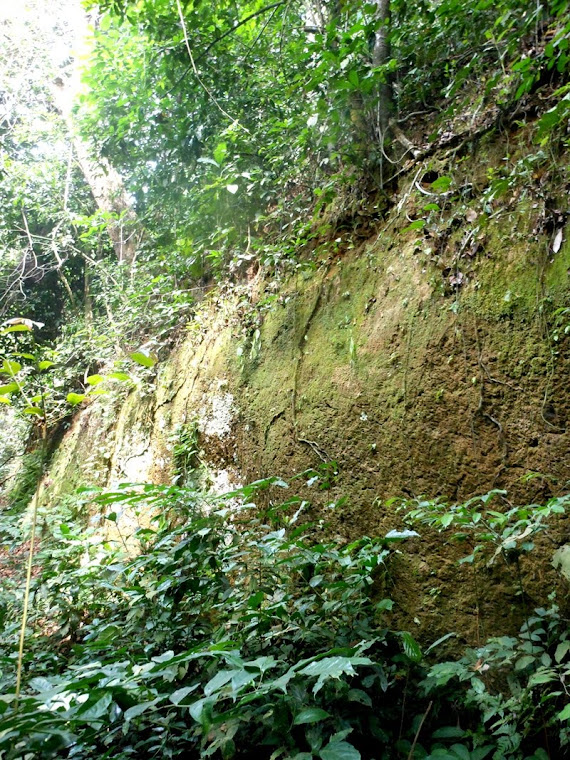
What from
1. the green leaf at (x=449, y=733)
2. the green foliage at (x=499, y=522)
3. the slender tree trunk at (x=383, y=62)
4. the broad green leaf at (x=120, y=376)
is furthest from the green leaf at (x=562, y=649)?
the slender tree trunk at (x=383, y=62)

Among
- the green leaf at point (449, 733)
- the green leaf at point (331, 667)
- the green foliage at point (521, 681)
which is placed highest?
the green leaf at point (331, 667)

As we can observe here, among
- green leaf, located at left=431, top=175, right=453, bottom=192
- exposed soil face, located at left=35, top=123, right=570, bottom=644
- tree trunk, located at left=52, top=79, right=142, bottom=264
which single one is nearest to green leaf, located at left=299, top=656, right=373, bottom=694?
exposed soil face, located at left=35, top=123, right=570, bottom=644

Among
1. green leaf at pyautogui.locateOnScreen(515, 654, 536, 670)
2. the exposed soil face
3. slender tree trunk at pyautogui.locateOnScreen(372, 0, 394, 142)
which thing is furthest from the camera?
slender tree trunk at pyautogui.locateOnScreen(372, 0, 394, 142)

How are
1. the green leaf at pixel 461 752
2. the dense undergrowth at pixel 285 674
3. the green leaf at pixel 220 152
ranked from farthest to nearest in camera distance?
the green leaf at pixel 220 152 → the green leaf at pixel 461 752 → the dense undergrowth at pixel 285 674

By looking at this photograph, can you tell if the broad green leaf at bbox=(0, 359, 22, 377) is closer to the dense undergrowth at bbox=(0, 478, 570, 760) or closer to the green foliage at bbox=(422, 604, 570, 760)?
the dense undergrowth at bbox=(0, 478, 570, 760)

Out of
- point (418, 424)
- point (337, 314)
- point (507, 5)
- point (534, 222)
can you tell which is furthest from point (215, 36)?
point (418, 424)

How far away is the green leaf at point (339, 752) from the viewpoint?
4.21 ft

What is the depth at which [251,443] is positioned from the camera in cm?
371

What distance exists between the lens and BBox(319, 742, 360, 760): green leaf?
1.28m

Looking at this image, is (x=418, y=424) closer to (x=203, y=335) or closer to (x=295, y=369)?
(x=295, y=369)

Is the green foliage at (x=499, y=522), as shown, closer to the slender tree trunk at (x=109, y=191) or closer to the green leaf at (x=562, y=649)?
the green leaf at (x=562, y=649)

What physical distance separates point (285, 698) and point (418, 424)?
1521 millimetres

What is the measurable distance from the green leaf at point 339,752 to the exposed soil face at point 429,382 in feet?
3.41

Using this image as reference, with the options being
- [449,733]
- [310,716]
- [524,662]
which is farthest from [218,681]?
[524,662]
